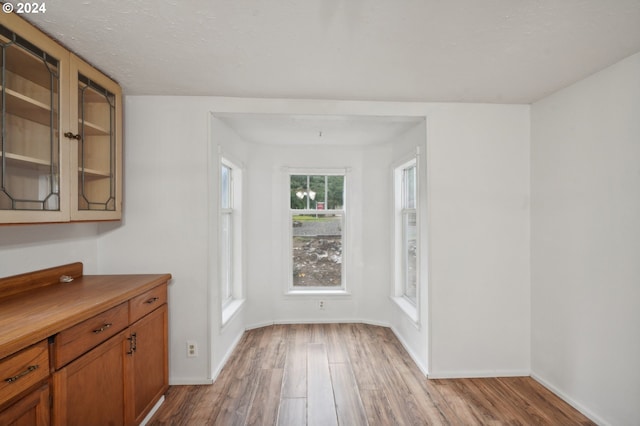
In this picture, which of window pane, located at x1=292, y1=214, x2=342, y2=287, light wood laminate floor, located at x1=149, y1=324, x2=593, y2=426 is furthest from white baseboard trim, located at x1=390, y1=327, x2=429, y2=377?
window pane, located at x1=292, y1=214, x2=342, y2=287

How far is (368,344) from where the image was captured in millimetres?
3447

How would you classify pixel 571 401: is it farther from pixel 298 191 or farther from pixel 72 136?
pixel 72 136

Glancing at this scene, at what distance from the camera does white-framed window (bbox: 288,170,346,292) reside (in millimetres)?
4219

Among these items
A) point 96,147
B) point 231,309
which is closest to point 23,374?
point 96,147

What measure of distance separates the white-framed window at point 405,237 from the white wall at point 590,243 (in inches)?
46.4

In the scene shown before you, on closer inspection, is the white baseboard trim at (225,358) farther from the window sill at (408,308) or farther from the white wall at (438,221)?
the window sill at (408,308)

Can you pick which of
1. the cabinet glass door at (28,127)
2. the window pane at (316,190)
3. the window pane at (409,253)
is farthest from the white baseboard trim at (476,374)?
the cabinet glass door at (28,127)

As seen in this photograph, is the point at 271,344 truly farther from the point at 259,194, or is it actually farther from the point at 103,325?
the point at 103,325

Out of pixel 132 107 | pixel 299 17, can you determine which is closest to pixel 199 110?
pixel 132 107

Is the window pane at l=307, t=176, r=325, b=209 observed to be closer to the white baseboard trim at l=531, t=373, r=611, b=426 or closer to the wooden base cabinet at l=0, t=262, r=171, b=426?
the wooden base cabinet at l=0, t=262, r=171, b=426

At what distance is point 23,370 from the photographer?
47.6 inches

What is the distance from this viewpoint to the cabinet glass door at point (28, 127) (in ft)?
4.75

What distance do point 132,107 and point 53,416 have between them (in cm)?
212

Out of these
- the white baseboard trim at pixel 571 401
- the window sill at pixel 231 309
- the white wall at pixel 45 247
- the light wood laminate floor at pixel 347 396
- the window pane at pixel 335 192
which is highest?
the window pane at pixel 335 192
